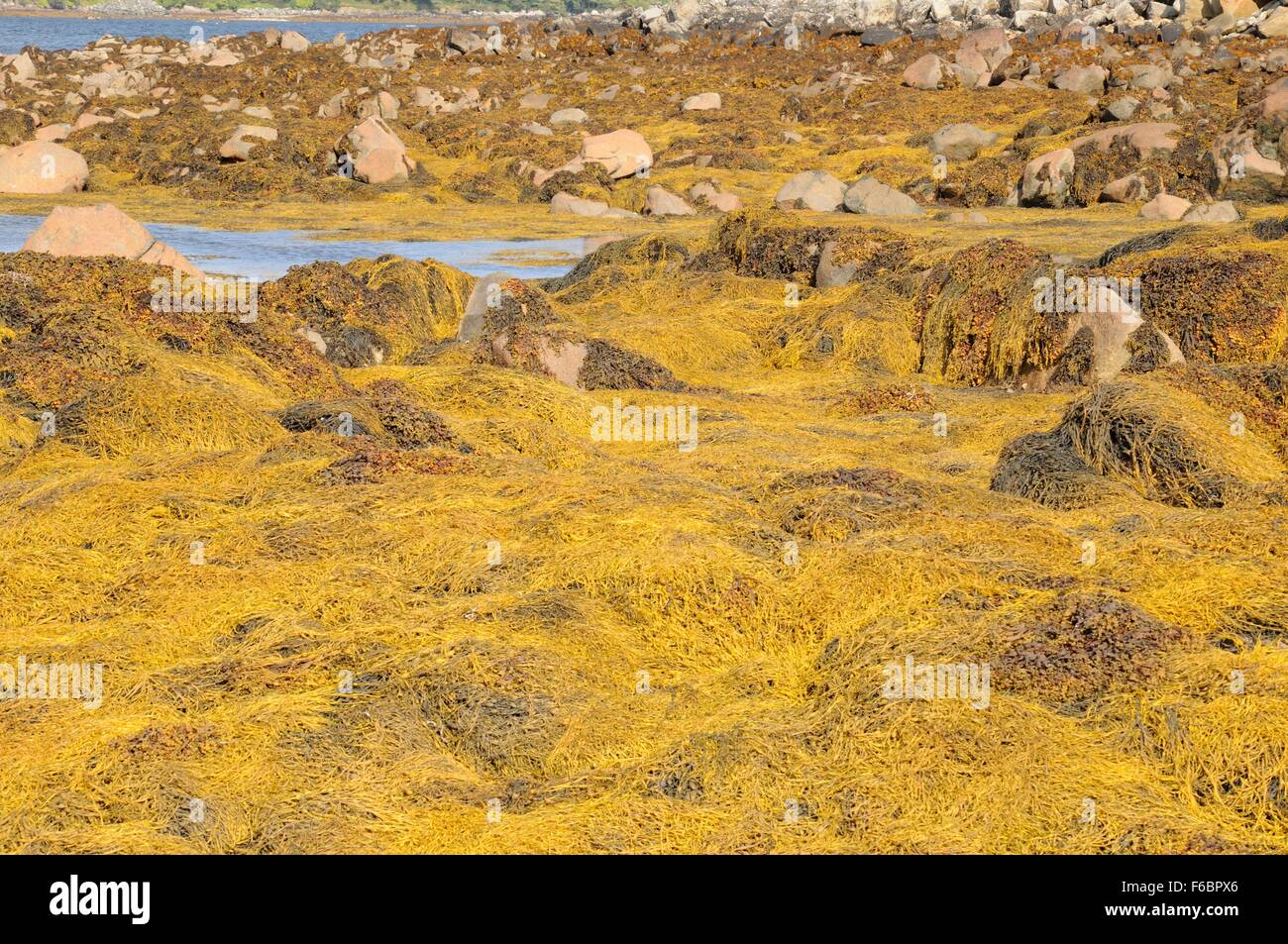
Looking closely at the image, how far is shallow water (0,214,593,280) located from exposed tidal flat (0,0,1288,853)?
0.24 m

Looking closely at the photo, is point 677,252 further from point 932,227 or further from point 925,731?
point 925,731

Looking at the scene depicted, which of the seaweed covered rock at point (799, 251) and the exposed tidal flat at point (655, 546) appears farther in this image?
the seaweed covered rock at point (799, 251)

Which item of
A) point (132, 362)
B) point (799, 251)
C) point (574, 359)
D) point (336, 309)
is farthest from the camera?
point (799, 251)

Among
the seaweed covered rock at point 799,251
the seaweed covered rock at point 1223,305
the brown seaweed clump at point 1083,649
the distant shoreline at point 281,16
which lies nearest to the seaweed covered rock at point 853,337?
the seaweed covered rock at point 799,251

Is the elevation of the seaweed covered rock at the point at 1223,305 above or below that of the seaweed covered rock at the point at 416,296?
above

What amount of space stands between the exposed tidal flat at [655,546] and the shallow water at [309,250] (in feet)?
0.79

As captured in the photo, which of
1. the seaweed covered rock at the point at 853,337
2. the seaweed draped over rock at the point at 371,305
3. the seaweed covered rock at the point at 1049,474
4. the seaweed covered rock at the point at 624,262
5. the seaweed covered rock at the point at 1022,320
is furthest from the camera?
the seaweed covered rock at the point at 624,262

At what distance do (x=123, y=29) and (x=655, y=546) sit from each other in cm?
8795

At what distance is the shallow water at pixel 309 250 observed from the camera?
53.7 feet

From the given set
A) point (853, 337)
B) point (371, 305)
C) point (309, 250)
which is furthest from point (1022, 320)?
point (309, 250)

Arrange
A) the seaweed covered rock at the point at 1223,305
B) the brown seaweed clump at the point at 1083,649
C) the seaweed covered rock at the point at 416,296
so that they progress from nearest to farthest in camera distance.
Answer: the brown seaweed clump at the point at 1083,649
the seaweed covered rock at the point at 1223,305
the seaweed covered rock at the point at 416,296

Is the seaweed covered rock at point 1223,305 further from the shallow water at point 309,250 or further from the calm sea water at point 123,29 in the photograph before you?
the calm sea water at point 123,29

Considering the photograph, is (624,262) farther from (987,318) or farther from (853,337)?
(987,318)

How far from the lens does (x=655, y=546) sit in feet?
20.8
